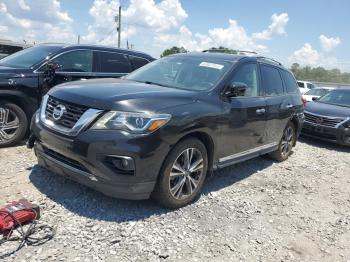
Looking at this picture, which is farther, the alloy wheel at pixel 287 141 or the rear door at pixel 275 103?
the alloy wheel at pixel 287 141

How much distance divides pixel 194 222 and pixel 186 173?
55 centimetres

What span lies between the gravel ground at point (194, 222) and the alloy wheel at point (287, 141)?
1.28 meters

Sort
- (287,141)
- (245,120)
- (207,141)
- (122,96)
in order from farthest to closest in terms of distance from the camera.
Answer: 1. (287,141)
2. (245,120)
3. (207,141)
4. (122,96)

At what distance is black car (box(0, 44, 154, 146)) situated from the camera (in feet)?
19.0

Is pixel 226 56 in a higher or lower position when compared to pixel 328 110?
higher

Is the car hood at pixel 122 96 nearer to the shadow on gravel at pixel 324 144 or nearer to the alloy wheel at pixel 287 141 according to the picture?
the alloy wheel at pixel 287 141

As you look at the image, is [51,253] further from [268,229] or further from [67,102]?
[268,229]

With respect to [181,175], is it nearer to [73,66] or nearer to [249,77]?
[249,77]

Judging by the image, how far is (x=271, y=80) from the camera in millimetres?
6043

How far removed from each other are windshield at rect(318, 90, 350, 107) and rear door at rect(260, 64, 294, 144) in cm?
439

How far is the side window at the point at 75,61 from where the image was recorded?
6477mm

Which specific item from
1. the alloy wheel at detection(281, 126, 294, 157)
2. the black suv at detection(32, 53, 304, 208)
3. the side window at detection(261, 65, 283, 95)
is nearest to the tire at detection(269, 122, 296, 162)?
the alloy wheel at detection(281, 126, 294, 157)

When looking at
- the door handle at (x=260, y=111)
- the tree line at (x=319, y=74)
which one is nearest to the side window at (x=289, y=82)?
the door handle at (x=260, y=111)

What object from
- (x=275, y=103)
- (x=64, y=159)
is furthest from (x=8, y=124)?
(x=275, y=103)
